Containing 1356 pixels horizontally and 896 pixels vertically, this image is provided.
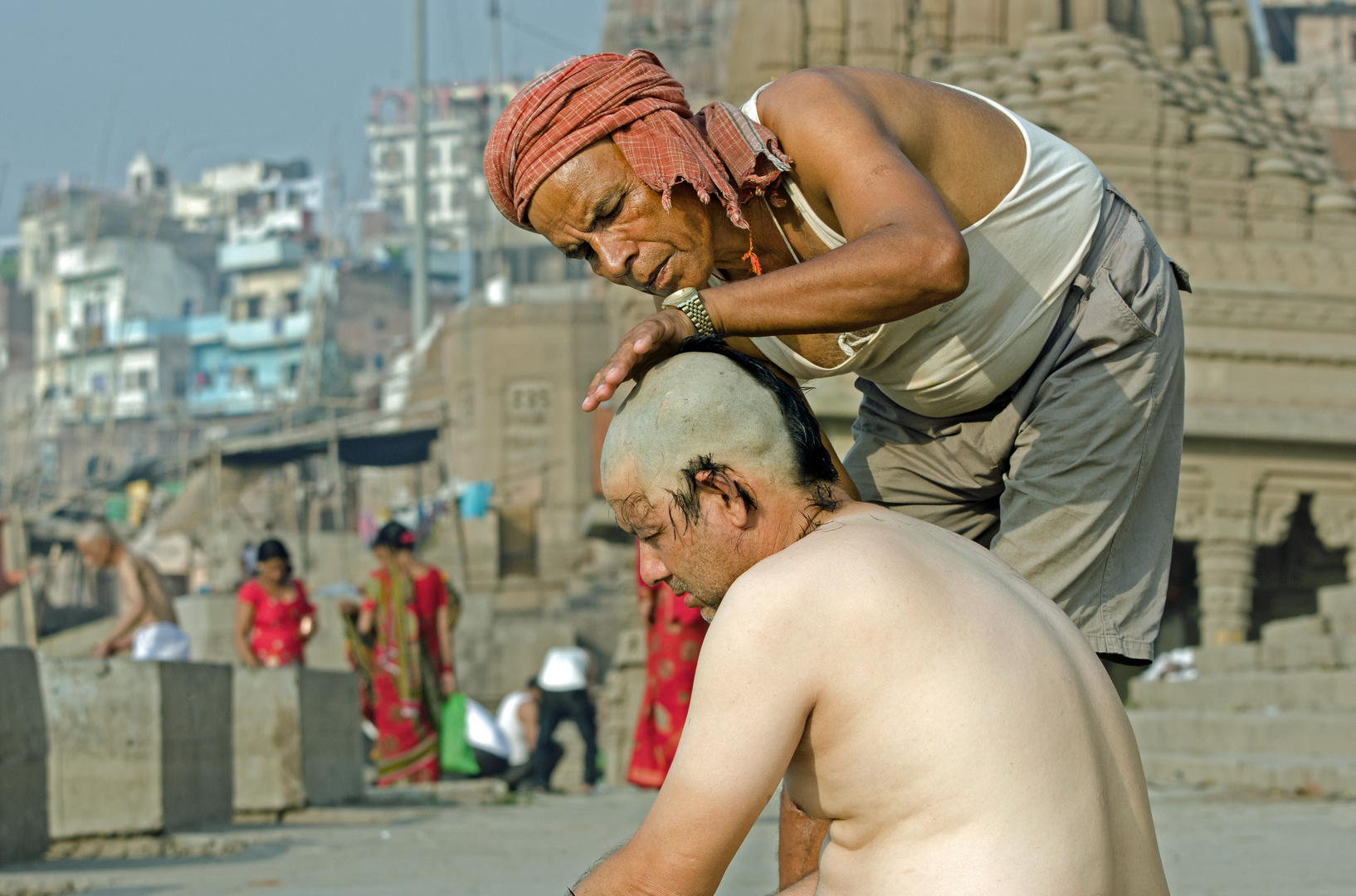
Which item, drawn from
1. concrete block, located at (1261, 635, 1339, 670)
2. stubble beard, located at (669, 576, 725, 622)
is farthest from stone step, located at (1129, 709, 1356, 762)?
stubble beard, located at (669, 576, 725, 622)

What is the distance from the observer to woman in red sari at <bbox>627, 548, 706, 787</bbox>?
28.1ft

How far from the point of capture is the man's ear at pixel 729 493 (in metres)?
2.00

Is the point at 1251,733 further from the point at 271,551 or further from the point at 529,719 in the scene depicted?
the point at 529,719

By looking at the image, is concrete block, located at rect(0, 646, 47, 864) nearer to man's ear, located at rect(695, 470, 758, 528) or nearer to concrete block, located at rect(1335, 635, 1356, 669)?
man's ear, located at rect(695, 470, 758, 528)

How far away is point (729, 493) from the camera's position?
2.01m

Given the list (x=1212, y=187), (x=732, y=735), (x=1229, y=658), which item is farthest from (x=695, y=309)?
(x=1212, y=187)

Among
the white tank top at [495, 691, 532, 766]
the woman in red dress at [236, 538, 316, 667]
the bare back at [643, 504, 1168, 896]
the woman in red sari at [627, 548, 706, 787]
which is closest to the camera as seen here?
the bare back at [643, 504, 1168, 896]

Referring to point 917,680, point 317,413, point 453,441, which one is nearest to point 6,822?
point 917,680

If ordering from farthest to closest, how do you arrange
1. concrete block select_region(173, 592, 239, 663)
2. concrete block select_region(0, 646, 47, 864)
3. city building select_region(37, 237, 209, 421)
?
city building select_region(37, 237, 209, 421) → concrete block select_region(173, 592, 239, 663) → concrete block select_region(0, 646, 47, 864)

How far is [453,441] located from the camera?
109 feet

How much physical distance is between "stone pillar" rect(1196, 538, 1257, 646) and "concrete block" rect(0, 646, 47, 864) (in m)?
10.9

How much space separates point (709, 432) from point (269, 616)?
8.03 meters

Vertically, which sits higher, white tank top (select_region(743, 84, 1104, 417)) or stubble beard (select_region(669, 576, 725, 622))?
white tank top (select_region(743, 84, 1104, 417))

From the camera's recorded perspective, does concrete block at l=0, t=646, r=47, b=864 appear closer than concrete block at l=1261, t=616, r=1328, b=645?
Yes
